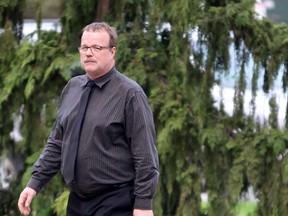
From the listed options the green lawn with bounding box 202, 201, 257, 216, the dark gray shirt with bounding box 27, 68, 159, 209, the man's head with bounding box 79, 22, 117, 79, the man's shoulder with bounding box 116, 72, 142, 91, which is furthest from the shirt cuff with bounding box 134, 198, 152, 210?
the green lawn with bounding box 202, 201, 257, 216

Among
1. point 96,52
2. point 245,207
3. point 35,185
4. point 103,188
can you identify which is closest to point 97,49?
point 96,52

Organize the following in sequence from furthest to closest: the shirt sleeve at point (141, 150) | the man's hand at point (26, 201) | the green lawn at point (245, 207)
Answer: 1. the green lawn at point (245, 207)
2. the man's hand at point (26, 201)
3. the shirt sleeve at point (141, 150)

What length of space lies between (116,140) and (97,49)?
43 centimetres

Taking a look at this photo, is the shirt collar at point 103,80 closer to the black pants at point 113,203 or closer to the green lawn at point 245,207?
the black pants at point 113,203

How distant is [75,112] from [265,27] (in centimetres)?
223

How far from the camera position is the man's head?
4285 mm

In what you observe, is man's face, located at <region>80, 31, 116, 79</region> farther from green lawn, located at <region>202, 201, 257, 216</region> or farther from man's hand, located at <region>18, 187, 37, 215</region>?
green lawn, located at <region>202, 201, 257, 216</region>

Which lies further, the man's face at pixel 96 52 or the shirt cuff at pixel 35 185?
the shirt cuff at pixel 35 185

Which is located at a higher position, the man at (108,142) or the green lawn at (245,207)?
the man at (108,142)

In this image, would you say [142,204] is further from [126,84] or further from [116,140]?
[126,84]

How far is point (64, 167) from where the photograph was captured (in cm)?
439

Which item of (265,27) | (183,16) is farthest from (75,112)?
(265,27)

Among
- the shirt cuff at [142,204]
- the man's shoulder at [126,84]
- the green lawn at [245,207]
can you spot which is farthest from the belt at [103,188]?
the green lawn at [245,207]

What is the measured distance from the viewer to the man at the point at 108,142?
4242 millimetres
